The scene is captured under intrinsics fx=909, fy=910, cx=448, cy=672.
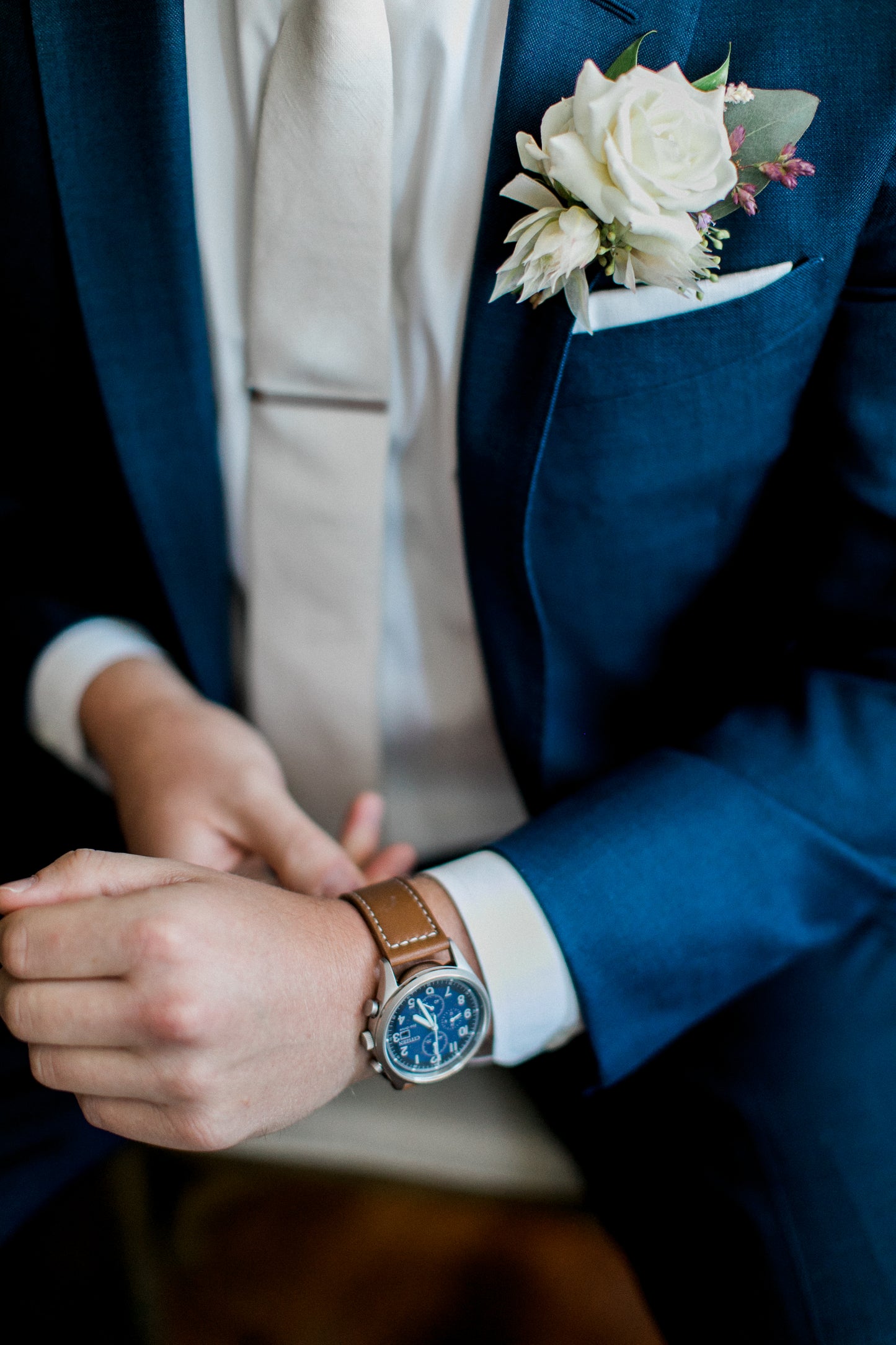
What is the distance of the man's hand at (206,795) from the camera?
71 cm

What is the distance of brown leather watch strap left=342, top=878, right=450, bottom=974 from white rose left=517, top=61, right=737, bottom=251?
44 centimetres

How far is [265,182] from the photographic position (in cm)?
67

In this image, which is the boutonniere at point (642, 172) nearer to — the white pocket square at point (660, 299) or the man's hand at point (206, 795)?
the white pocket square at point (660, 299)

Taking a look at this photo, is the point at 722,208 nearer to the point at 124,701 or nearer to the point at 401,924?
the point at 401,924

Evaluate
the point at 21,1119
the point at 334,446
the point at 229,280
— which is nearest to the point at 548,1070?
the point at 21,1119

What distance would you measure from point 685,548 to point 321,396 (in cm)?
33

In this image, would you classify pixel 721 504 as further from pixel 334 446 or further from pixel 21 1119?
pixel 21 1119

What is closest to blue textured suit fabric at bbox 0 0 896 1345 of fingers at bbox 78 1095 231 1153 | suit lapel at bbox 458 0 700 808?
suit lapel at bbox 458 0 700 808

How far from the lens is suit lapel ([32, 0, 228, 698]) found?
64cm

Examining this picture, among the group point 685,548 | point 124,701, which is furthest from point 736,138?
point 124,701

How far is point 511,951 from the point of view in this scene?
63 centimetres

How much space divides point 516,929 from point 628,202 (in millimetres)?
464

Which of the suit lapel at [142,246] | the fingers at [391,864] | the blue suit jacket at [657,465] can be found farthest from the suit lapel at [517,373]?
the suit lapel at [142,246]

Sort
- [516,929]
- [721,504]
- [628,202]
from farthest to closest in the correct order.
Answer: [721,504], [516,929], [628,202]
